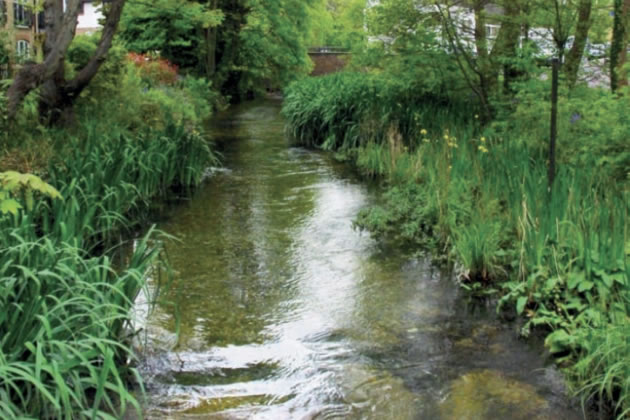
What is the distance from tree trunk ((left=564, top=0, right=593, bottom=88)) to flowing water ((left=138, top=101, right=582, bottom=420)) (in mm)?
3720

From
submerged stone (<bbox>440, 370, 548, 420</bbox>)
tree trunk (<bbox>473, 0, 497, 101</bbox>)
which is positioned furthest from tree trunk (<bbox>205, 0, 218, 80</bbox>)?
submerged stone (<bbox>440, 370, 548, 420</bbox>)

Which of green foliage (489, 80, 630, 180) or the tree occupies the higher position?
the tree

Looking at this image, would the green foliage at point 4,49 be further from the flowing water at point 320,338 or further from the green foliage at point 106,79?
the flowing water at point 320,338

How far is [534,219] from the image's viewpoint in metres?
5.78

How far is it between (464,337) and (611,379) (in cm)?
132

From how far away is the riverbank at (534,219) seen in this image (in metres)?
4.52

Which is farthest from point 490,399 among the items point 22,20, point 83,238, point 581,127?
point 22,20

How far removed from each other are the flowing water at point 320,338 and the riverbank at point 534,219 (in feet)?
0.87

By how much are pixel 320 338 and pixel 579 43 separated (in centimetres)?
650

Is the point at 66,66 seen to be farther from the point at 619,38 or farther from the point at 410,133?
the point at 619,38

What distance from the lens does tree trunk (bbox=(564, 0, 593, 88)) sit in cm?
932

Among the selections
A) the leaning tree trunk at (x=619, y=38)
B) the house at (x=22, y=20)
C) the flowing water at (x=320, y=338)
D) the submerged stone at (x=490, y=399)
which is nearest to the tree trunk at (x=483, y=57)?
the leaning tree trunk at (x=619, y=38)

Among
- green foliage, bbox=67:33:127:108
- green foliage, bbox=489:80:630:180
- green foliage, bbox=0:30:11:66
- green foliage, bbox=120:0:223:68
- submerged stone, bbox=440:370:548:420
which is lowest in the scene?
submerged stone, bbox=440:370:548:420

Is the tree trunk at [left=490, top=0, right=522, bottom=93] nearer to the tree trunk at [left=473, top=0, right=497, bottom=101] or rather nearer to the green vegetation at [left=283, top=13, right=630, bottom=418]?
the tree trunk at [left=473, top=0, right=497, bottom=101]
